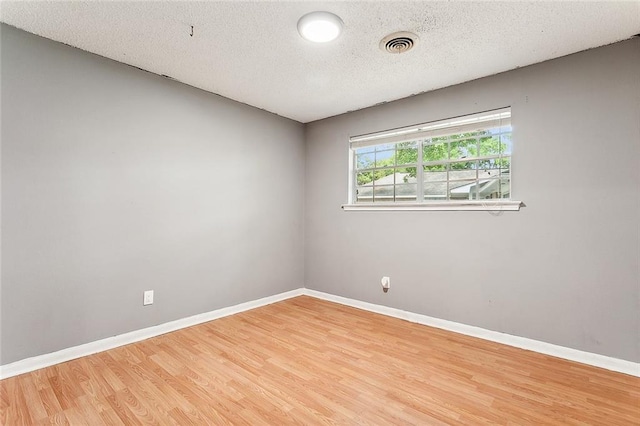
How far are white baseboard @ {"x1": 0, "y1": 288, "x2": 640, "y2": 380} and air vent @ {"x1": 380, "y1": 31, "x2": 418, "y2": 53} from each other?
247cm

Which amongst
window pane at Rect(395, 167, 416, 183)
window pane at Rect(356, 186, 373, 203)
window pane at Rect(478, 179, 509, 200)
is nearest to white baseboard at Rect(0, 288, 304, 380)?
window pane at Rect(356, 186, 373, 203)

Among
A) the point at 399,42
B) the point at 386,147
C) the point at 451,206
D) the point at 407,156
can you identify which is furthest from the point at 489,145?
the point at 399,42

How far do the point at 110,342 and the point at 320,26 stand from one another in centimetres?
288

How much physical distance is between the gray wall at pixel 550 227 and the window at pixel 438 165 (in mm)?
116

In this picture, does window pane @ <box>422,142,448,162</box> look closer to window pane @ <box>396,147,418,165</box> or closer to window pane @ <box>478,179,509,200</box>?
window pane @ <box>396,147,418,165</box>

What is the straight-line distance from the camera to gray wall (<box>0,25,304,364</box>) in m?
2.11

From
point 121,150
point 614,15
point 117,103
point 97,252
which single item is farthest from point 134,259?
point 614,15

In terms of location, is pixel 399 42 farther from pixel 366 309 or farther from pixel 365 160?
pixel 366 309

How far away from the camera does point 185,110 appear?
3.01 meters

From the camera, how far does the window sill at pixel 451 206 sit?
8.63 feet

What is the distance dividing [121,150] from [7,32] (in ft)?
3.18

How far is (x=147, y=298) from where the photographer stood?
2.71 meters

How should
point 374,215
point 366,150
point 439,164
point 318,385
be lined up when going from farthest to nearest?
point 366,150 → point 374,215 → point 439,164 → point 318,385

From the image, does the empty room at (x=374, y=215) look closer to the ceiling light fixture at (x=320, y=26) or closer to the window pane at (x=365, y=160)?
the ceiling light fixture at (x=320, y=26)
